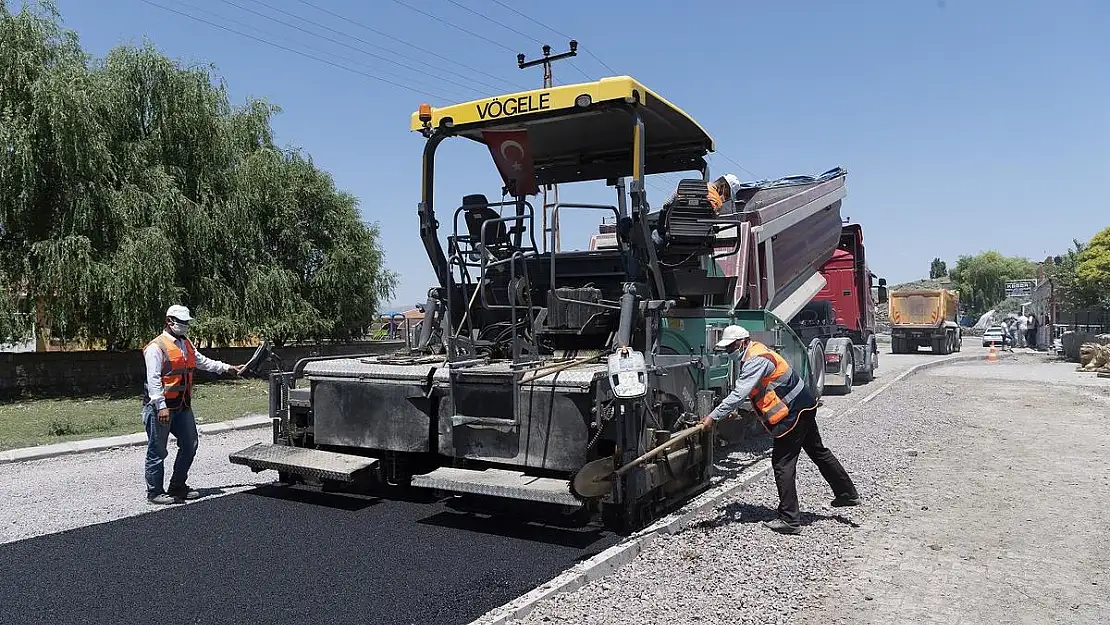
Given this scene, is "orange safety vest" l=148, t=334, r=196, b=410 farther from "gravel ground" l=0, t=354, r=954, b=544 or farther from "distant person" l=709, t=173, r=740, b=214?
"distant person" l=709, t=173, r=740, b=214

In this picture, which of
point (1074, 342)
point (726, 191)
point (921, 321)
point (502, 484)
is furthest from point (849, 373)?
point (921, 321)

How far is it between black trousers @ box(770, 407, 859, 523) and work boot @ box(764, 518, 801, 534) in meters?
0.03

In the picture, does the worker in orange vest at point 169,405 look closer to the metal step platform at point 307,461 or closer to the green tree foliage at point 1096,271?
the metal step platform at point 307,461

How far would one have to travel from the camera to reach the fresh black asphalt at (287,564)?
3789 mm

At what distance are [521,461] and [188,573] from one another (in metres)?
1.85

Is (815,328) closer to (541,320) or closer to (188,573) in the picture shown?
(541,320)

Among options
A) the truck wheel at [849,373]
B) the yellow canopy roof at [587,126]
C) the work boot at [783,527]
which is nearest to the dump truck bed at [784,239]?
the yellow canopy roof at [587,126]

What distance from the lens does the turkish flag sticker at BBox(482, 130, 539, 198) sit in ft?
20.1

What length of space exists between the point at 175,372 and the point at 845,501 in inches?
184

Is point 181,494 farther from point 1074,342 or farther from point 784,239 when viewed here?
point 1074,342

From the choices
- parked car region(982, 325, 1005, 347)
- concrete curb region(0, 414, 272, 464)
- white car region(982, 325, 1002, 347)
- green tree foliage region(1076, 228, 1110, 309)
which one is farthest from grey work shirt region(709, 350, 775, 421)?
white car region(982, 325, 1002, 347)

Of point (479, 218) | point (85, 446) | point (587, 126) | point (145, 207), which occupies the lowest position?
point (85, 446)

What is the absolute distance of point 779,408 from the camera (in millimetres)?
5223

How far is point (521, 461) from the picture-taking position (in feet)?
16.0
